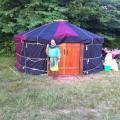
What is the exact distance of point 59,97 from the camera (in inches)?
393

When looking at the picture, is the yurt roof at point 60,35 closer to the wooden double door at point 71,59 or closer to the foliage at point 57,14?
the wooden double door at point 71,59

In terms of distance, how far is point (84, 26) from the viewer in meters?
18.8

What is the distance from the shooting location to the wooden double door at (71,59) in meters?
13.9

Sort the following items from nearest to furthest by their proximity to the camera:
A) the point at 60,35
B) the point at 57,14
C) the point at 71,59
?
the point at 60,35, the point at 71,59, the point at 57,14

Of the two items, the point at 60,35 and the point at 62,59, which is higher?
the point at 60,35

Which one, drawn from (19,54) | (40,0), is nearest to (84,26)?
(40,0)

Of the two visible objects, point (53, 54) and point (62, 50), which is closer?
point (53, 54)

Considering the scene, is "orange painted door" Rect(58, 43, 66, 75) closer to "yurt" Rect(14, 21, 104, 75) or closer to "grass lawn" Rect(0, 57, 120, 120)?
"yurt" Rect(14, 21, 104, 75)

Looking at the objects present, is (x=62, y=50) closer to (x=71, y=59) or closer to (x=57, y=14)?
(x=71, y=59)

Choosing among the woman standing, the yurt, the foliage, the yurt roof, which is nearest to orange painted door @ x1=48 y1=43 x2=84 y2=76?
the yurt

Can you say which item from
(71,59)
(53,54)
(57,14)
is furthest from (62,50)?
(57,14)

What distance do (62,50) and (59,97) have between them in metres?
4.08

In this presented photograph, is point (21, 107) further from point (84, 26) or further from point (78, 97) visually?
point (84, 26)

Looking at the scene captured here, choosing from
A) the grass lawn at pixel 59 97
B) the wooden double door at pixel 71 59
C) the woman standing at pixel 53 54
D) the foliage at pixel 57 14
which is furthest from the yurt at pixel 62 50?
the foliage at pixel 57 14
